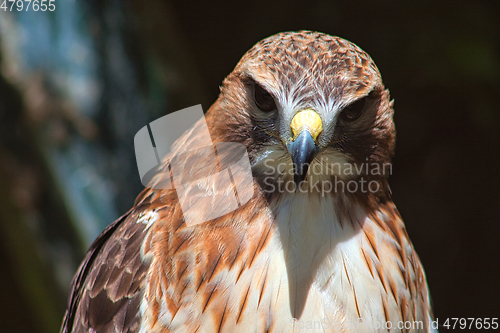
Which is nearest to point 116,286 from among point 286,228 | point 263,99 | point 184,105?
point 286,228

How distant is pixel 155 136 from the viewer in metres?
2.40

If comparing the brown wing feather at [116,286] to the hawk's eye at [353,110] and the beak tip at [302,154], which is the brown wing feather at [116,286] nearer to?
the beak tip at [302,154]

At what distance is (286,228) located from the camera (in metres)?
1.59

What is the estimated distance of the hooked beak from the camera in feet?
4.33

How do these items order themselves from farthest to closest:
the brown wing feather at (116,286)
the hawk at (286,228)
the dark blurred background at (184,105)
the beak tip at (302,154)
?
1. the dark blurred background at (184,105)
2. the brown wing feather at (116,286)
3. the hawk at (286,228)
4. the beak tip at (302,154)

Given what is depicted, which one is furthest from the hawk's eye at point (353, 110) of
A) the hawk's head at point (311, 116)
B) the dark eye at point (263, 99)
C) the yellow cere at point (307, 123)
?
the dark eye at point (263, 99)

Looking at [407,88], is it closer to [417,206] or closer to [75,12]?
[417,206]

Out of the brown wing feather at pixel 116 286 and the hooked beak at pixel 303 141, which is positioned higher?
the hooked beak at pixel 303 141

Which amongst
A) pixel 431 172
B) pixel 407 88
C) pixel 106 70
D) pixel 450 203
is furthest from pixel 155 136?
pixel 450 203

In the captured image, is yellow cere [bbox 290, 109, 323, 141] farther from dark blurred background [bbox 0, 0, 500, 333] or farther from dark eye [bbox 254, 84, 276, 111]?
dark blurred background [bbox 0, 0, 500, 333]

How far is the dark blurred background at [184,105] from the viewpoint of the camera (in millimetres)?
3020

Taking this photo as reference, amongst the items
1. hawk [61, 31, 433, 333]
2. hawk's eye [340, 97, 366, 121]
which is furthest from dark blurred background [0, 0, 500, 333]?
hawk's eye [340, 97, 366, 121]

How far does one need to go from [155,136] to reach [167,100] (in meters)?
1.19

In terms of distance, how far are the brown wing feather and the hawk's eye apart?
38.2 inches
